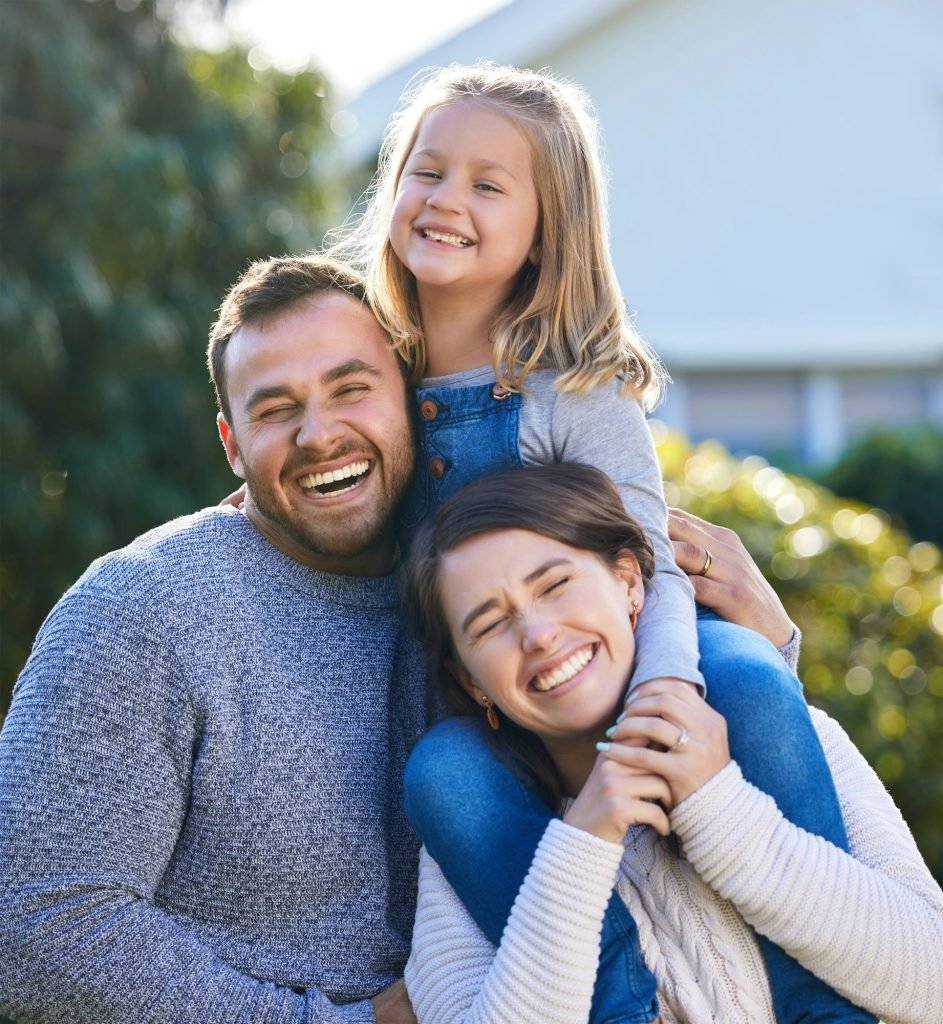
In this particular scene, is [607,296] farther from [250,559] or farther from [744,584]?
[250,559]

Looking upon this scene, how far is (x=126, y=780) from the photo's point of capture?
280 centimetres

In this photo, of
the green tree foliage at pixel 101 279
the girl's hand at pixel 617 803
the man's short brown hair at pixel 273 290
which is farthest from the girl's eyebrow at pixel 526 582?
the green tree foliage at pixel 101 279

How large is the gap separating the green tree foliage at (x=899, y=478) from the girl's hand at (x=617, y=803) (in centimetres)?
922

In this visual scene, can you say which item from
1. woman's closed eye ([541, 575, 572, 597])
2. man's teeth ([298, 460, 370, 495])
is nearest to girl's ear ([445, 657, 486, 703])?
woman's closed eye ([541, 575, 572, 597])

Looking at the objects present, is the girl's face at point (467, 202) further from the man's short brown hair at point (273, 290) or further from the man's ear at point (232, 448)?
the man's ear at point (232, 448)

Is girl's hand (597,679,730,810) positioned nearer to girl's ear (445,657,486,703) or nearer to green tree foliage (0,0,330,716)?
girl's ear (445,657,486,703)

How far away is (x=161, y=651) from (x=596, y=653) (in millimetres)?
854

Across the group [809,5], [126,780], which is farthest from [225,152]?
[126,780]

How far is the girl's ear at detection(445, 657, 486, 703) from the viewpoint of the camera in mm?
2960

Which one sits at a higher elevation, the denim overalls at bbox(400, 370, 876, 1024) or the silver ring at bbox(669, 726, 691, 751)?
the silver ring at bbox(669, 726, 691, 751)

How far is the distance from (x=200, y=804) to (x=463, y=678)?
581mm

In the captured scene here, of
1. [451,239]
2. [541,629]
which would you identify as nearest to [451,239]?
[451,239]

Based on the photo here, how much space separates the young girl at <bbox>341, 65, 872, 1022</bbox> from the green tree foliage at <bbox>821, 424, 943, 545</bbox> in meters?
8.33

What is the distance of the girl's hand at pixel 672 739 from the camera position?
8.53 feet
